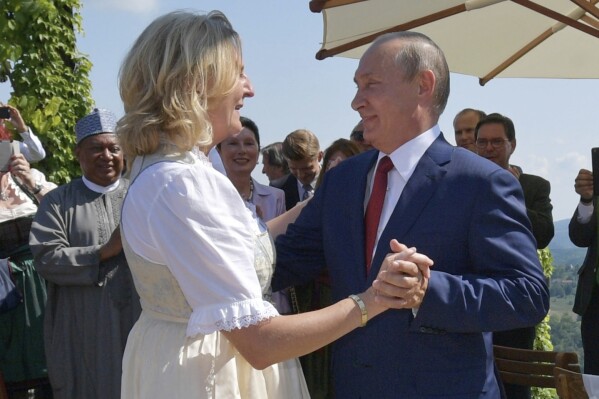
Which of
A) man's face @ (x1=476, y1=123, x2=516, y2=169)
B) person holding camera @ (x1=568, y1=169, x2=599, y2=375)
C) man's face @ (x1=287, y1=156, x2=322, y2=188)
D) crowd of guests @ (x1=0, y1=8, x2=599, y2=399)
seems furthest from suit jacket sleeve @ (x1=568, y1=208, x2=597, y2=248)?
crowd of guests @ (x1=0, y1=8, x2=599, y2=399)

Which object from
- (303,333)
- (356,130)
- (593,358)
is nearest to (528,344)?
(593,358)

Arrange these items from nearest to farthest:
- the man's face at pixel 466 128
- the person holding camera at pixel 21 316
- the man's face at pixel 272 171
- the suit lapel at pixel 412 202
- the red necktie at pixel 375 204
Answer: the suit lapel at pixel 412 202
the red necktie at pixel 375 204
the person holding camera at pixel 21 316
the man's face at pixel 466 128
the man's face at pixel 272 171

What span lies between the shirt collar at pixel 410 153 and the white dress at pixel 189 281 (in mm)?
643

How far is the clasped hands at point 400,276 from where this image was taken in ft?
8.14

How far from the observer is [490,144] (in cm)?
638

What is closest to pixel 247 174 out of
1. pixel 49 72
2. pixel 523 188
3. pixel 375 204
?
pixel 523 188

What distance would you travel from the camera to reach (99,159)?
19.1 feet

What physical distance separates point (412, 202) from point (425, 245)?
151mm

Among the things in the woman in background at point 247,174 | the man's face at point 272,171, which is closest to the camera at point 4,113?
the woman in background at point 247,174

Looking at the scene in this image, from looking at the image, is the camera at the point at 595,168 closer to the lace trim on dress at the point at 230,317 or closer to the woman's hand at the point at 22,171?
the lace trim on dress at the point at 230,317

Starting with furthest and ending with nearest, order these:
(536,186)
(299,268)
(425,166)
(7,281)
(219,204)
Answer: (536,186) < (7,281) < (299,268) < (425,166) < (219,204)

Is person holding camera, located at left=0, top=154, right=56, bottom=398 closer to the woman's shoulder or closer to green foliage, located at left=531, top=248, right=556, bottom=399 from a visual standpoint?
the woman's shoulder

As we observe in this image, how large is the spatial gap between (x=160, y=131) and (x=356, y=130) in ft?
13.9

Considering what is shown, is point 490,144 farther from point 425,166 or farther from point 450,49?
point 425,166
